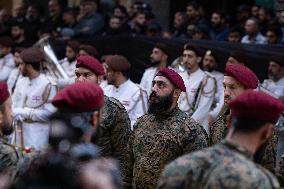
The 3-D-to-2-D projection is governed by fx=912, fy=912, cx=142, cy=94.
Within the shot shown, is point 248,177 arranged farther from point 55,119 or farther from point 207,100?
point 207,100

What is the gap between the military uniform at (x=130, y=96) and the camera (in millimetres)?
10742

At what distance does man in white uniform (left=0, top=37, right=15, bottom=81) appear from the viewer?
579 inches

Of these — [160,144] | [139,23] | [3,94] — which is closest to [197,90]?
[139,23]

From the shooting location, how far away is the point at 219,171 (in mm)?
4613

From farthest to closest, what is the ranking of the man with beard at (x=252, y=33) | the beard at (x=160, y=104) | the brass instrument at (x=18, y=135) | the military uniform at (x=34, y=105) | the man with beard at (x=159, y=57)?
1. the man with beard at (x=252, y=33)
2. the man with beard at (x=159, y=57)
3. the brass instrument at (x=18, y=135)
4. the military uniform at (x=34, y=105)
5. the beard at (x=160, y=104)

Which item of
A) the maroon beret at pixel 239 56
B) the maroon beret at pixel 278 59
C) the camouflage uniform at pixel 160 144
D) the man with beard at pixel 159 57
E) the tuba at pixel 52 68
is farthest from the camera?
the man with beard at pixel 159 57

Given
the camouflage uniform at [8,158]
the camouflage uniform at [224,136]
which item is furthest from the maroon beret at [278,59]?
the camouflage uniform at [8,158]

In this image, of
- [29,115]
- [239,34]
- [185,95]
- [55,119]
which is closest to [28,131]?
[29,115]

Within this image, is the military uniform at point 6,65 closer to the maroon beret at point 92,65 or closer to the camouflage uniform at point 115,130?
the maroon beret at point 92,65

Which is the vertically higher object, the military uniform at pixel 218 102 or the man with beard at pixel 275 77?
the man with beard at pixel 275 77

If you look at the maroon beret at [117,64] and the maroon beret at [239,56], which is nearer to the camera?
the maroon beret at [117,64]

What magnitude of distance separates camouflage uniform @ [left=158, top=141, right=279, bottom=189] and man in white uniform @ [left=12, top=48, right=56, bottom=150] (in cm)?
602

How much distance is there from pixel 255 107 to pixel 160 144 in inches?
101

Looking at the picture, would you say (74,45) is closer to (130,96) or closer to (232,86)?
(130,96)
